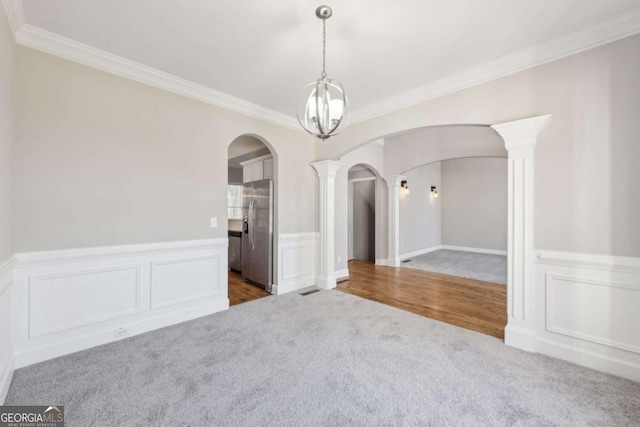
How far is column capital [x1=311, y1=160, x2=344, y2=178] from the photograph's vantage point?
4.51 metres

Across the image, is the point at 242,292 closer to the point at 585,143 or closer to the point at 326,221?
the point at 326,221

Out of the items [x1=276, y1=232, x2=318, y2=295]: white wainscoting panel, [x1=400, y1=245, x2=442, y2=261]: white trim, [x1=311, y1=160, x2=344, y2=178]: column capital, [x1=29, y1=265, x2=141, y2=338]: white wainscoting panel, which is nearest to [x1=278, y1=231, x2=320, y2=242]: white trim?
[x1=276, y1=232, x2=318, y2=295]: white wainscoting panel

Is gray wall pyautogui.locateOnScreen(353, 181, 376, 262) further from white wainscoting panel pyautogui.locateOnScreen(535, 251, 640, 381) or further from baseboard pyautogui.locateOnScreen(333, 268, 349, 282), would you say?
white wainscoting panel pyautogui.locateOnScreen(535, 251, 640, 381)

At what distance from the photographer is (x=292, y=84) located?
3.18 m

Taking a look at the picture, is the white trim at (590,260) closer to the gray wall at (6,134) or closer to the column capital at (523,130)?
the column capital at (523,130)

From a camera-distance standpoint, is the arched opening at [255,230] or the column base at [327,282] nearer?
the arched opening at [255,230]

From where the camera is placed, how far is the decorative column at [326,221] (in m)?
4.51

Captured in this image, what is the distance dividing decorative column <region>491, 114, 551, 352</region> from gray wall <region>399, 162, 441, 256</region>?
4.47m

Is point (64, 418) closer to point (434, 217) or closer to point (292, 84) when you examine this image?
point (292, 84)

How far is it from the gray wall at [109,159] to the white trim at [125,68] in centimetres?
7

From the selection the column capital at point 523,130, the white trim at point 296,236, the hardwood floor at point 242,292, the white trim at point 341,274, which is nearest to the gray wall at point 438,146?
the column capital at point 523,130

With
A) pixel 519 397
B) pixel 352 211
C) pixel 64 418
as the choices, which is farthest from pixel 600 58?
pixel 352 211

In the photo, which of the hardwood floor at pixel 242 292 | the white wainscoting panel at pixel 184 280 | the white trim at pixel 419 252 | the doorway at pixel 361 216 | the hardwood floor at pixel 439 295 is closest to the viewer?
the white wainscoting panel at pixel 184 280

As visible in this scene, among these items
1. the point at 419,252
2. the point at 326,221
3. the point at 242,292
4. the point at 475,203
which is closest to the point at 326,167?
the point at 326,221
